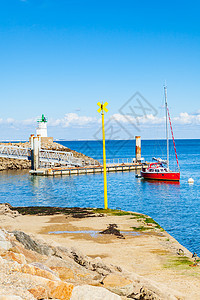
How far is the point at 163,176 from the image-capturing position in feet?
192

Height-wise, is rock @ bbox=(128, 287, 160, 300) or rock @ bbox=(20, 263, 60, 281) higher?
rock @ bbox=(20, 263, 60, 281)

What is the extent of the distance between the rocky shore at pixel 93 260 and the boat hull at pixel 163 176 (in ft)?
110

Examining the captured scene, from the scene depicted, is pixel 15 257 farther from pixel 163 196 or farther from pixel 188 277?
pixel 163 196

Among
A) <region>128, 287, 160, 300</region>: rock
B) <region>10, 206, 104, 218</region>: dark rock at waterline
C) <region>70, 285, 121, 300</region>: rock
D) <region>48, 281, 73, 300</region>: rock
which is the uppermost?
<region>48, 281, 73, 300</region>: rock

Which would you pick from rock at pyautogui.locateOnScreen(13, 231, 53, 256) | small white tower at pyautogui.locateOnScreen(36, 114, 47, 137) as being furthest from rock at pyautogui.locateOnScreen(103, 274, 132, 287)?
small white tower at pyautogui.locateOnScreen(36, 114, 47, 137)

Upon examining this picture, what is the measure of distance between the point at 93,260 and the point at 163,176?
48.2 m

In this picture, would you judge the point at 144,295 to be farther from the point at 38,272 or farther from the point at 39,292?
the point at 39,292

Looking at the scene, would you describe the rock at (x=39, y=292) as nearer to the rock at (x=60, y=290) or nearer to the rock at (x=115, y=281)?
the rock at (x=60, y=290)

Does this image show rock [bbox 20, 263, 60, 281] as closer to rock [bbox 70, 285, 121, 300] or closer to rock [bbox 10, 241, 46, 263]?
rock [bbox 70, 285, 121, 300]

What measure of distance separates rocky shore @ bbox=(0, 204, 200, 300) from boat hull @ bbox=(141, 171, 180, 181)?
110 feet

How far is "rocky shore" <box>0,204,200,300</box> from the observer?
24.2 ft

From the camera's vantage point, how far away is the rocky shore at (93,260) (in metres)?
7.37

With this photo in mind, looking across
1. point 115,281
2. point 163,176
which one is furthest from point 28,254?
point 163,176

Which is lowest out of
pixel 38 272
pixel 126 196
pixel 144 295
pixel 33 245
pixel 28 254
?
pixel 126 196
